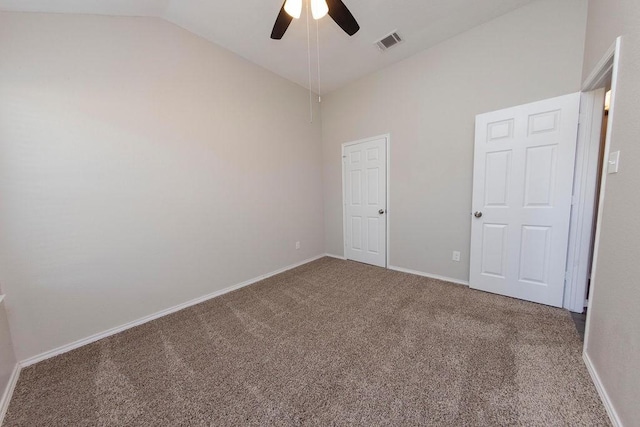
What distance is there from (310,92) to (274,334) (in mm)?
3566

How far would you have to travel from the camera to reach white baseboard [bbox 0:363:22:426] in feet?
4.29

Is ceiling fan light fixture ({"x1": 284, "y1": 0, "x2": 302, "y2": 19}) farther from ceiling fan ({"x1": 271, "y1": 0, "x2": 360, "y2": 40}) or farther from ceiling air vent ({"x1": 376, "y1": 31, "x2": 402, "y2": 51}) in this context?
ceiling air vent ({"x1": 376, "y1": 31, "x2": 402, "y2": 51})

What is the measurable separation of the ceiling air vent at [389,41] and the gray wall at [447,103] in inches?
15.5

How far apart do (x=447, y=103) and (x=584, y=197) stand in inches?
62.5

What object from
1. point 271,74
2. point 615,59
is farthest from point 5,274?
point 615,59

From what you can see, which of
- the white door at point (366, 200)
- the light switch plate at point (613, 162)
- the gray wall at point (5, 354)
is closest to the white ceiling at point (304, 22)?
the white door at point (366, 200)

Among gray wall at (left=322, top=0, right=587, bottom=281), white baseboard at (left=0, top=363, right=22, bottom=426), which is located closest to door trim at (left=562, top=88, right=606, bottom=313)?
gray wall at (left=322, top=0, right=587, bottom=281)

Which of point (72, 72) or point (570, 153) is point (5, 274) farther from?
point (570, 153)

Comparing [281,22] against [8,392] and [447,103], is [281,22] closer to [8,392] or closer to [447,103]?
[447,103]

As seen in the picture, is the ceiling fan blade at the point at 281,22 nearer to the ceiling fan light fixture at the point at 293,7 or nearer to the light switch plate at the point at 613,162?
the ceiling fan light fixture at the point at 293,7

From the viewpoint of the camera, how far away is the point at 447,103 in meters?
2.63

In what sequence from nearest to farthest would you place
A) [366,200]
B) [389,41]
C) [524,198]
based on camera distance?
[524,198] < [389,41] < [366,200]

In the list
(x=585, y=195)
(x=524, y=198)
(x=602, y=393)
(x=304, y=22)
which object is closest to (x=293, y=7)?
(x=304, y=22)

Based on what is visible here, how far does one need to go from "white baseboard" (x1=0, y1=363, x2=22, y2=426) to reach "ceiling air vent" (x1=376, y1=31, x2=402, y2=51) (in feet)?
13.9
